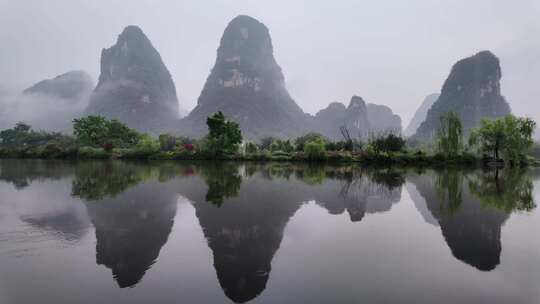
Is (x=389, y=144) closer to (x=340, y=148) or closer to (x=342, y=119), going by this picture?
(x=340, y=148)

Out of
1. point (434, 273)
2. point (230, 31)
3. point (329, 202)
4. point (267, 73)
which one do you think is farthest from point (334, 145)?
A: point (230, 31)

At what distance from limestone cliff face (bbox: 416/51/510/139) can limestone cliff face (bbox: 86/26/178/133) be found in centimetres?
13564

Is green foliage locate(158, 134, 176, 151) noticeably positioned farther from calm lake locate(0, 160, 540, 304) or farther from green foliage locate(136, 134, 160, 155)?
calm lake locate(0, 160, 540, 304)

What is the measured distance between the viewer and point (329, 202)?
10898 mm

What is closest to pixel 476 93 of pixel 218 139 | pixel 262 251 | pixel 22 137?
pixel 218 139

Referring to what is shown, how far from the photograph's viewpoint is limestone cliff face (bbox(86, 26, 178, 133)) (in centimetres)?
15488

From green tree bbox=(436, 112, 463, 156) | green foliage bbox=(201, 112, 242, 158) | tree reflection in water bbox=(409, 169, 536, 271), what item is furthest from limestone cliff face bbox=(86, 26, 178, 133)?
tree reflection in water bbox=(409, 169, 536, 271)

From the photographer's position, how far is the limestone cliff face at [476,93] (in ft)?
427

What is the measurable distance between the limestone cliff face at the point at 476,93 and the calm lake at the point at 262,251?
13598 centimetres

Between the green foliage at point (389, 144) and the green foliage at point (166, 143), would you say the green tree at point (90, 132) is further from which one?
the green foliage at point (389, 144)

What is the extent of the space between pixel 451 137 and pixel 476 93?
12211 cm

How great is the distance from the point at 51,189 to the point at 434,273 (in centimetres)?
1475

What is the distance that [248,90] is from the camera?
15600 cm

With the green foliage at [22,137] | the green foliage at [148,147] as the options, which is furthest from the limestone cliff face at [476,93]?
the green foliage at [22,137]
